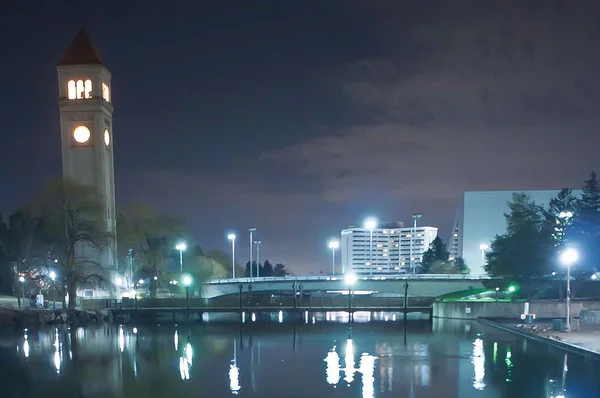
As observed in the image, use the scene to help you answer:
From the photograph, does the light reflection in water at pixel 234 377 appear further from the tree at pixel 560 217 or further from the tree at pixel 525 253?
the tree at pixel 560 217

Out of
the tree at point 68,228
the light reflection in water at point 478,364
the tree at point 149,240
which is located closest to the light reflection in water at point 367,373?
the light reflection in water at point 478,364

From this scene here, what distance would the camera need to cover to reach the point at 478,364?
99.6 feet

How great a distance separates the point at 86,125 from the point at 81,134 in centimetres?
131

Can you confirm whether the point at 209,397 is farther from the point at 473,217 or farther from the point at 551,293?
the point at 473,217

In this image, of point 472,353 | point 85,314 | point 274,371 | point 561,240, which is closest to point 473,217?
point 561,240

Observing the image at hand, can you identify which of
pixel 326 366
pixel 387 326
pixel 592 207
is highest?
pixel 592 207

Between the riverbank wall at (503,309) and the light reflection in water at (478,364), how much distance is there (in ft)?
43.7

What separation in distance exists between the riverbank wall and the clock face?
48.0 m

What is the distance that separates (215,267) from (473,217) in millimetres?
49022

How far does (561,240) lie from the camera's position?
2313 inches

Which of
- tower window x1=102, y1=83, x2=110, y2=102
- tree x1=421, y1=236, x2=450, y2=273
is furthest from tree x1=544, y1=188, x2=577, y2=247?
tower window x1=102, y1=83, x2=110, y2=102

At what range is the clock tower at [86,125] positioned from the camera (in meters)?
80.2

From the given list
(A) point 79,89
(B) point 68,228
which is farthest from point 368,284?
(A) point 79,89

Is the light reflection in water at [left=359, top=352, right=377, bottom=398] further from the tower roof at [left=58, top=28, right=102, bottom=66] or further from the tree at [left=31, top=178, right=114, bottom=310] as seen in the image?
the tower roof at [left=58, top=28, right=102, bottom=66]
